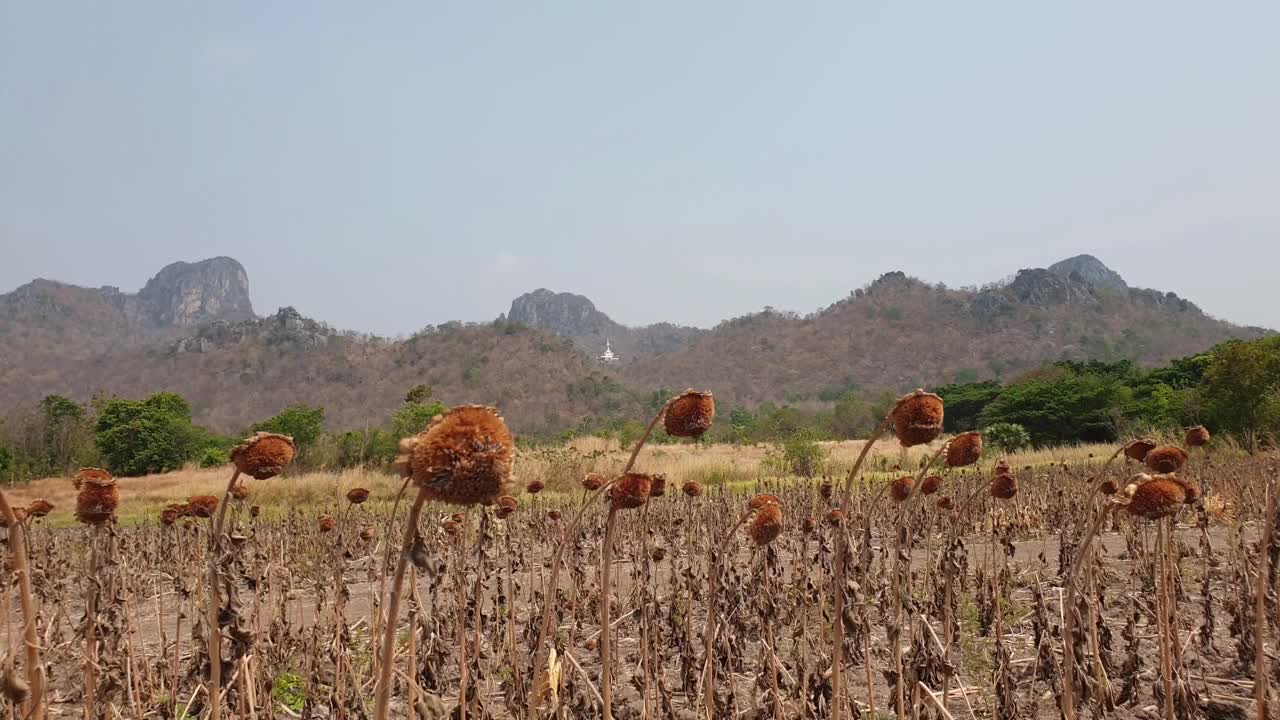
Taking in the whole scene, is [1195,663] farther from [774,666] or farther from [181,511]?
[181,511]

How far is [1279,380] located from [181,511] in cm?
3570

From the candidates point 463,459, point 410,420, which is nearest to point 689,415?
point 463,459

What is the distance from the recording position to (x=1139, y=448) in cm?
401

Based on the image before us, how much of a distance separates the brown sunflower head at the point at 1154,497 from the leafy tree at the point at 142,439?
56.8m

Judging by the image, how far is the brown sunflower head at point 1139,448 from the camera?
3932 millimetres

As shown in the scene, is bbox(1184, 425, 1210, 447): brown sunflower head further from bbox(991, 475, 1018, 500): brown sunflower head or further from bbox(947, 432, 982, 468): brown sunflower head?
bbox(947, 432, 982, 468): brown sunflower head

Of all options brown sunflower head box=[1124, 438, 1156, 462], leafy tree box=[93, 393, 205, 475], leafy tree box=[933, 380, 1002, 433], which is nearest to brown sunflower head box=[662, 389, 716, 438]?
brown sunflower head box=[1124, 438, 1156, 462]

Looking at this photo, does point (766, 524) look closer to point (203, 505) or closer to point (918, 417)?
point (918, 417)

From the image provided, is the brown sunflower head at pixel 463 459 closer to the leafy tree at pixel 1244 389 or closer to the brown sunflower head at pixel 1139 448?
the brown sunflower head at pixel 1139 448

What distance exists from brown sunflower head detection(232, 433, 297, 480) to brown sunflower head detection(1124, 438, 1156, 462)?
3.70 meters

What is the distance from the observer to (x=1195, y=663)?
5.73 meters

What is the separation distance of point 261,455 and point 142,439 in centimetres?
5804

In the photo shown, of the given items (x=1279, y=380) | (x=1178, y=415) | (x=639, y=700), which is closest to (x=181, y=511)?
(x=639, y=700)

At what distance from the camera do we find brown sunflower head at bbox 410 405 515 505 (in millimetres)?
1675
